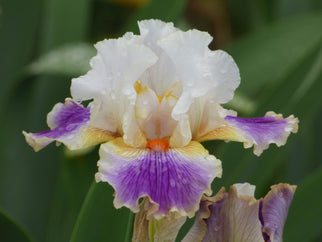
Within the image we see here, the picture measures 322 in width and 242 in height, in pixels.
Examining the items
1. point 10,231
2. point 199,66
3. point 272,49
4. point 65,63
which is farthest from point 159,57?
point 272,49

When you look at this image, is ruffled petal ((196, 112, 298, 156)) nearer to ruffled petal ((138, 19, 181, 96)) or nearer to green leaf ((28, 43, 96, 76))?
ruffled petal ((138, 19, 181, 96))

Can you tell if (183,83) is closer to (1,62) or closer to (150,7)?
(150,7)

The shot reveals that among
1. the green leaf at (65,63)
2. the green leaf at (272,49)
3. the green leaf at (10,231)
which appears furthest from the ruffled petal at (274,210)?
the green leaf at (272,49)

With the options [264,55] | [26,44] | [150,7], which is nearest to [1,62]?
[26,44]

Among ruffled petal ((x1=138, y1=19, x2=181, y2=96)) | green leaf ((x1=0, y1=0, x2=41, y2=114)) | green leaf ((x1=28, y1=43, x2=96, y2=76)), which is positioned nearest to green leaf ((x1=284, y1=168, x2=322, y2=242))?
ruffled petal ((x1=138, y1=19, x2=181, y2=96))

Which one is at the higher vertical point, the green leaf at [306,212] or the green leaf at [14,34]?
the green leaf at [14,34]

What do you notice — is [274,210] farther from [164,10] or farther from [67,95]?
[67,95]

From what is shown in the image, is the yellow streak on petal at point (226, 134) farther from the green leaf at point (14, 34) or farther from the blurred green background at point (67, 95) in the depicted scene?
the green leaf at point (14, 34)
